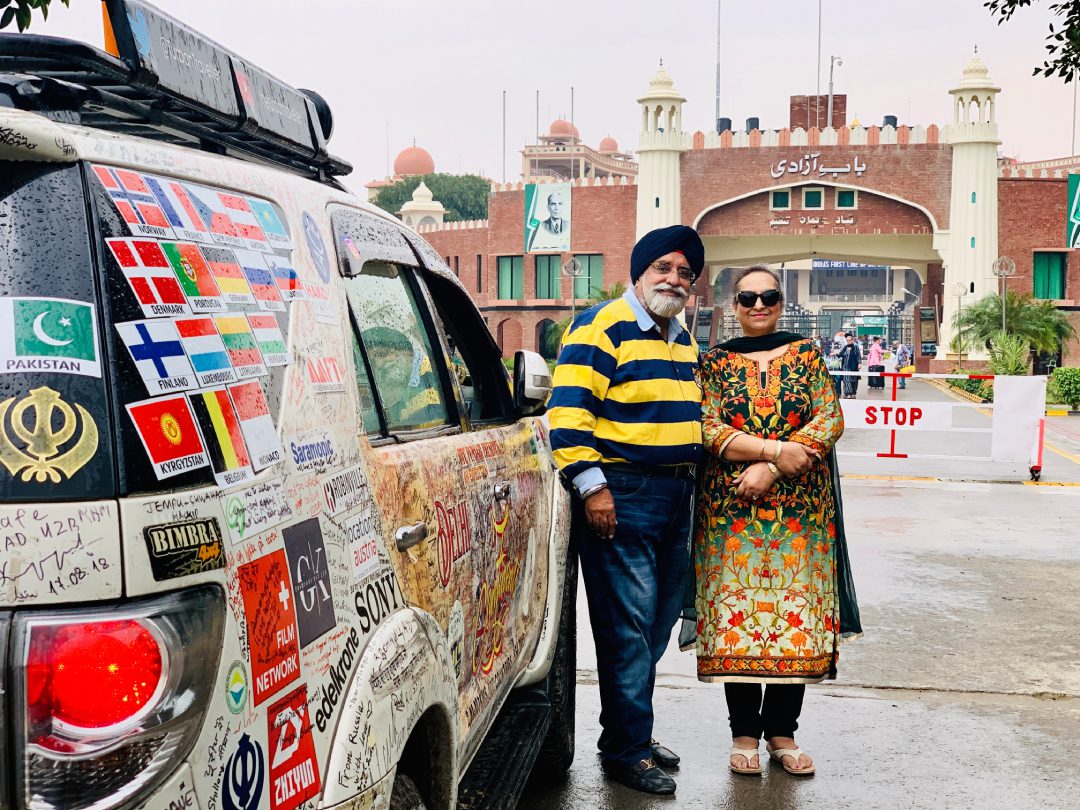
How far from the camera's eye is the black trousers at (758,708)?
15.5ft

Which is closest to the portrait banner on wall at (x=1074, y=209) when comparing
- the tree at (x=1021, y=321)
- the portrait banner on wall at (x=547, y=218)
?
the tree at (x=1021, y=321)

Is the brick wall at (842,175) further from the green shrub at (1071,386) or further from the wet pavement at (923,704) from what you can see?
the wet pavement at (923,704)

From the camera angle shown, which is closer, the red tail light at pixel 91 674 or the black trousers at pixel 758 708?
the red tail light at pixel 91 674

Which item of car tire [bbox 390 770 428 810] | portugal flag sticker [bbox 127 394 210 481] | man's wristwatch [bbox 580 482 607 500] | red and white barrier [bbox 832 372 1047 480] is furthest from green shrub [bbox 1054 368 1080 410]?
portugal flag sticker [bbox 127 394 210 481]

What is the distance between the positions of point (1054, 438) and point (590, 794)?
728 inches

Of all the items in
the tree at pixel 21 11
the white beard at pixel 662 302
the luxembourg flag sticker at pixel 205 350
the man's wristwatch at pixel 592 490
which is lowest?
the man's wristwatch at pixel 592 490

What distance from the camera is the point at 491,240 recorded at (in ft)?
202

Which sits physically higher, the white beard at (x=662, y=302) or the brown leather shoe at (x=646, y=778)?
the white beard at (x=662, y=302)

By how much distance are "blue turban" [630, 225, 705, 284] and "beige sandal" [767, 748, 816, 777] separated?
5.84 feet

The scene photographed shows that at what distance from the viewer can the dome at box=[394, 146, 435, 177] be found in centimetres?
11506

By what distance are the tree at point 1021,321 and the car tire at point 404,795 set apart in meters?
41.4

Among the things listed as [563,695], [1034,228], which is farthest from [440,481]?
[1034,228]

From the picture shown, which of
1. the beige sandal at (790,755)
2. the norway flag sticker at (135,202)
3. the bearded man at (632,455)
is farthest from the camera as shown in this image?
the beige sandal at (790,755)

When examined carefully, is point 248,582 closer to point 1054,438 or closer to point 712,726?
point 712,726
